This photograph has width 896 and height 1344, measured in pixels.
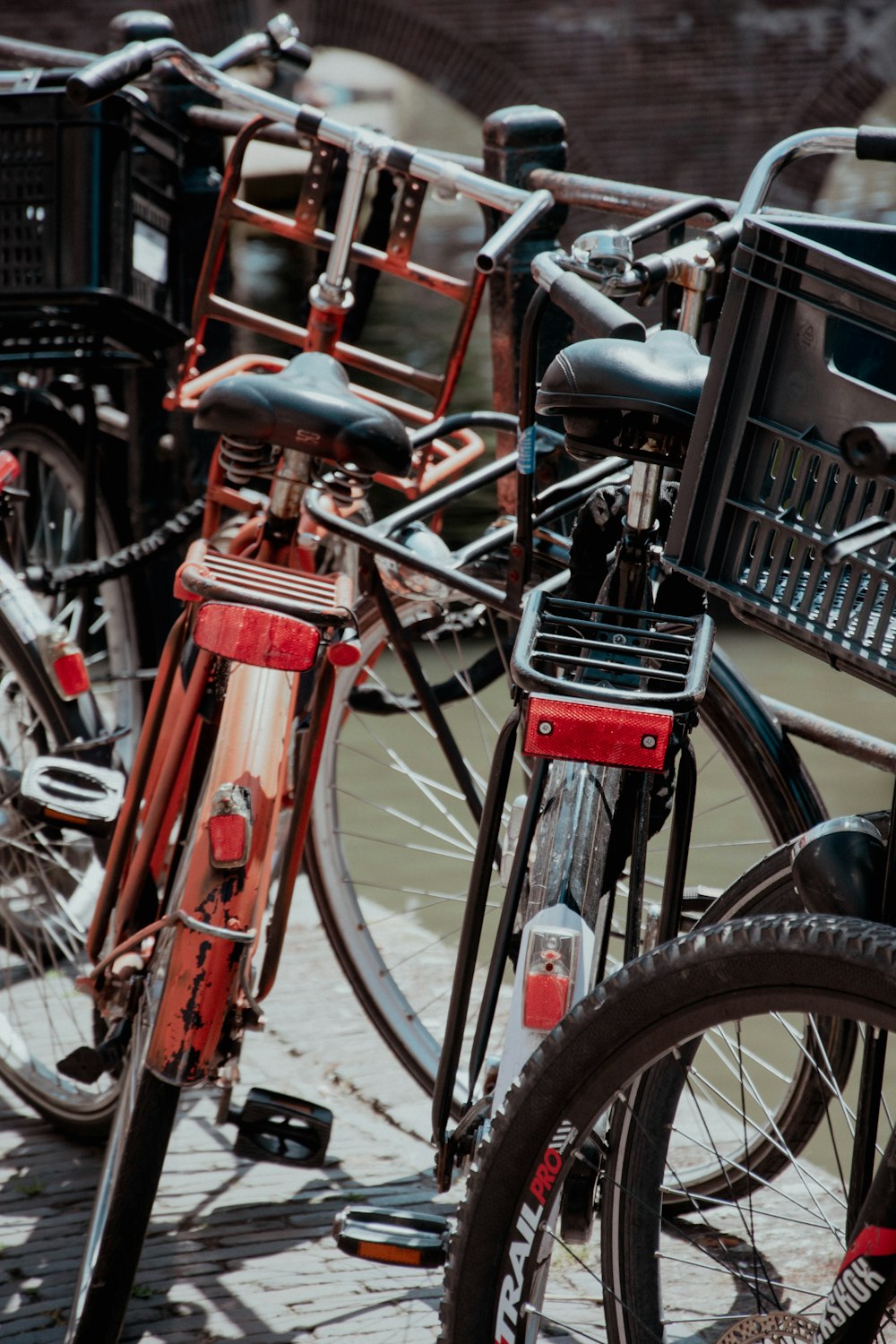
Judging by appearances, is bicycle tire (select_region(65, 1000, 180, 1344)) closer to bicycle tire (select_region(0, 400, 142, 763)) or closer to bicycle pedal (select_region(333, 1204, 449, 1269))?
bicycle pedal (select_region(333, 1204, 449, 1269))

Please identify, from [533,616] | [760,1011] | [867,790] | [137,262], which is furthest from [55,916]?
[867,790]

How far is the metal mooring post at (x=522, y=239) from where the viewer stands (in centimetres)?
325

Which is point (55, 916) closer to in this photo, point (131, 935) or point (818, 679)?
point (131, 935)

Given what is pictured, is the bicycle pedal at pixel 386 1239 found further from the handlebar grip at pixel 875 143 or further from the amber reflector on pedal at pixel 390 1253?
the handlebar grip at pixel 875 143

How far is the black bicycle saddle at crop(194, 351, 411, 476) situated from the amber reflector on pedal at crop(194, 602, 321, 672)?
325 millimetres

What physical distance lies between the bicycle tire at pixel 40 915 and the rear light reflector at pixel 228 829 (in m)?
0.74

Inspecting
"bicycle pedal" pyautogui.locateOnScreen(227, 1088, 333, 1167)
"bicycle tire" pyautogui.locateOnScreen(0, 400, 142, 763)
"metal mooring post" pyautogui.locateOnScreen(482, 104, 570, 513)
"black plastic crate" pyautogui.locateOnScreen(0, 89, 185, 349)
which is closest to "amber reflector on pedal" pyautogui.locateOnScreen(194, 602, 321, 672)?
"bicycle pedal" pyautogui.locateOnScreen(227, 1088, 333, 1167)

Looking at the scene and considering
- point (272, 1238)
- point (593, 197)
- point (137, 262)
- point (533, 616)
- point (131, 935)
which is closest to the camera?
point (533, 616)

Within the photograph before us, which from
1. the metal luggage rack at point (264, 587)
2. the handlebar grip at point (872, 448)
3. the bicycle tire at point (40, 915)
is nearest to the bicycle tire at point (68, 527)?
the bicycle tire at point (40, 915)

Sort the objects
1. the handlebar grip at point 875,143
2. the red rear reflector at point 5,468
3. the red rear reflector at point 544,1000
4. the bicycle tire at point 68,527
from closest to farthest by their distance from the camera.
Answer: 1. the red rear reflector at point 544,1000
2. the handlebar grip at point 875,143
3. the red rear reflector at point 5,468
4. the bicycle tire at point 68,527

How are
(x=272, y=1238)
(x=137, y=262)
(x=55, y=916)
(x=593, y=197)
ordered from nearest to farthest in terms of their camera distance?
1. (x=272, y=1238)
2. (x=593, y=197)
3. (x=55, y=916)
4. (x=137, y=262)

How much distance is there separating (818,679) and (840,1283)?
5983 millimetres

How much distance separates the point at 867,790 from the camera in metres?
5.70

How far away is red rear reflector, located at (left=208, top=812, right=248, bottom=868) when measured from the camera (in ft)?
7.11
